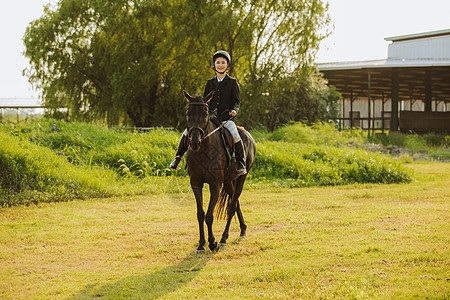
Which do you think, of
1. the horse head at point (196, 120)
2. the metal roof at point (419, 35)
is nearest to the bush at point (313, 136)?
the horse head at point (196, 120)

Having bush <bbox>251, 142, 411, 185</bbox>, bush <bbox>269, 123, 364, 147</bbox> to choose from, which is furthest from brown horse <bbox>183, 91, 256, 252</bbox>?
bush <bbox>269, 123, 364, 147</bbox>

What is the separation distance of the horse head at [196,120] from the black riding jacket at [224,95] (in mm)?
807

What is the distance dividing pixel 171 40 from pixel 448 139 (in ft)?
50.1

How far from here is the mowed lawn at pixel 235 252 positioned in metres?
4.26

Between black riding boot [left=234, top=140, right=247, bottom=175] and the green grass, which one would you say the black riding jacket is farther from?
the green grass

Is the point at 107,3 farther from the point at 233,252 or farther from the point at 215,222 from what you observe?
the point at 233,252

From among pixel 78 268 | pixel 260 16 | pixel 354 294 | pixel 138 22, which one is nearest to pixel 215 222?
pixel 78 268

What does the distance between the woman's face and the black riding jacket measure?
0.13 m

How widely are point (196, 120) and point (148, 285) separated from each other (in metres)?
1.93

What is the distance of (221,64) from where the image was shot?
611 centimetres

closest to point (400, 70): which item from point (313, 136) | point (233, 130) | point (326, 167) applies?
point (313, 136)

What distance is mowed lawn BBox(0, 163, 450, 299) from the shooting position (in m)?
4.26

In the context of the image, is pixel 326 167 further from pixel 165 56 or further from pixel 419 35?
pixel 419 35

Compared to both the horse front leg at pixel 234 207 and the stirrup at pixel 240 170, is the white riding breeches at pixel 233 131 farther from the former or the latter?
the horse front leg at pixel 234 207
